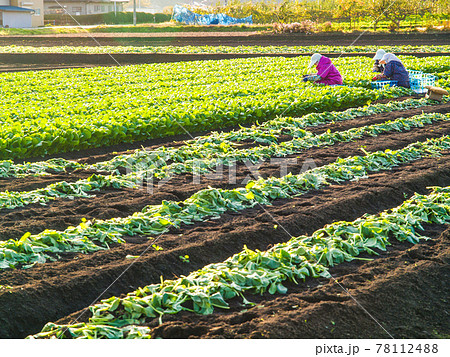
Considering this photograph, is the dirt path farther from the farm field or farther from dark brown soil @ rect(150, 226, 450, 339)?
dark brown soil @ rect(150, 226, 450, 339)

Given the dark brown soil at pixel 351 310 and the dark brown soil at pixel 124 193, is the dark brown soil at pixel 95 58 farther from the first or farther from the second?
the dark brown soil at pixel 351 310

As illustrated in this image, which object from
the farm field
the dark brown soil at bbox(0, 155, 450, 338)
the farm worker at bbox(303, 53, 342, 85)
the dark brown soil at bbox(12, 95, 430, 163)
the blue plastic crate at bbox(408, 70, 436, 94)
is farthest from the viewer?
the blue plastic crate at bbox(408, 70, 436, 94)

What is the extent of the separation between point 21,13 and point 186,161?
4922cm

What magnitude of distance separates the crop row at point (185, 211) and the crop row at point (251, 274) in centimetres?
104

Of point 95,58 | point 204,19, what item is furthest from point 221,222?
point 204,19

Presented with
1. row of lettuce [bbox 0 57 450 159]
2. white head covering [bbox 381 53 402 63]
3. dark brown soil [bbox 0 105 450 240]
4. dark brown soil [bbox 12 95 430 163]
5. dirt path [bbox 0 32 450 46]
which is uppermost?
dirt path [bbox 0 32 450 46]

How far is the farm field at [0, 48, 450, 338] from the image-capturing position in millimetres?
3473

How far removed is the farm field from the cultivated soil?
0.02 metres

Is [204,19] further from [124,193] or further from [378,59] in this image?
[124,193]

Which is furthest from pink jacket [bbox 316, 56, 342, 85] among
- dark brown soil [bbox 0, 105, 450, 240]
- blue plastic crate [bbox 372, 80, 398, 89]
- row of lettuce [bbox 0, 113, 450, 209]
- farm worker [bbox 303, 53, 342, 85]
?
dark brown soil [bbox 0, 105, 450, 240]

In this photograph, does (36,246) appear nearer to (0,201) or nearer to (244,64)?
(0,201)

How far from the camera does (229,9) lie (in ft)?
173

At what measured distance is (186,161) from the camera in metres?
7.16

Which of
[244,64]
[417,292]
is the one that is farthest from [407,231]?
[244,64]
